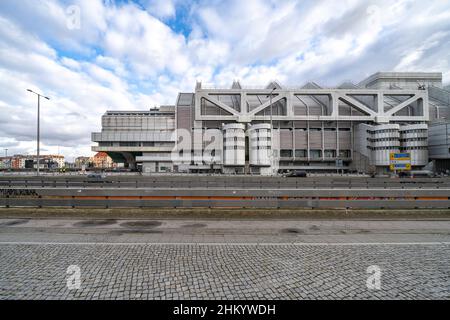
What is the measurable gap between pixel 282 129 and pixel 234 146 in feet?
63.4

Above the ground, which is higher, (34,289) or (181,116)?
(181,116)

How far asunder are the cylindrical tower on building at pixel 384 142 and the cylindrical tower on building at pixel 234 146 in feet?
130

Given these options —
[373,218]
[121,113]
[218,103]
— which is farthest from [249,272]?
[121,113]

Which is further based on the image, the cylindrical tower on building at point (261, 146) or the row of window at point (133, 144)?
the row of window at point (133, 144)

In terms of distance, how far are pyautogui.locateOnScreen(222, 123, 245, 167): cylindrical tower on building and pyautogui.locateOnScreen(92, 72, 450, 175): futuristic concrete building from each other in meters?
0.43

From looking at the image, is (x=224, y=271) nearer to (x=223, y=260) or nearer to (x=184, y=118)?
(x=223, y=260)

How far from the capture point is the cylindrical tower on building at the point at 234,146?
1970 inches

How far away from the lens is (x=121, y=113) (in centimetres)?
6294

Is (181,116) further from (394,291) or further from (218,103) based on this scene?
(394,291)

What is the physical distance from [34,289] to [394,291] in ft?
22.2

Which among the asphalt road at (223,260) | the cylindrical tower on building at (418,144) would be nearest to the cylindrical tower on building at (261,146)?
the cylindrical tower on building at (418,144)

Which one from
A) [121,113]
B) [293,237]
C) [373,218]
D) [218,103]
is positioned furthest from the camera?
[121,113]

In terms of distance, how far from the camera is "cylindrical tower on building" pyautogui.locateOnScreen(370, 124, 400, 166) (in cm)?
5069

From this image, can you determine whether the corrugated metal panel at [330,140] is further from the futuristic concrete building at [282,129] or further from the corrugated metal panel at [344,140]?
the corrugated metal panel at [344,140]
